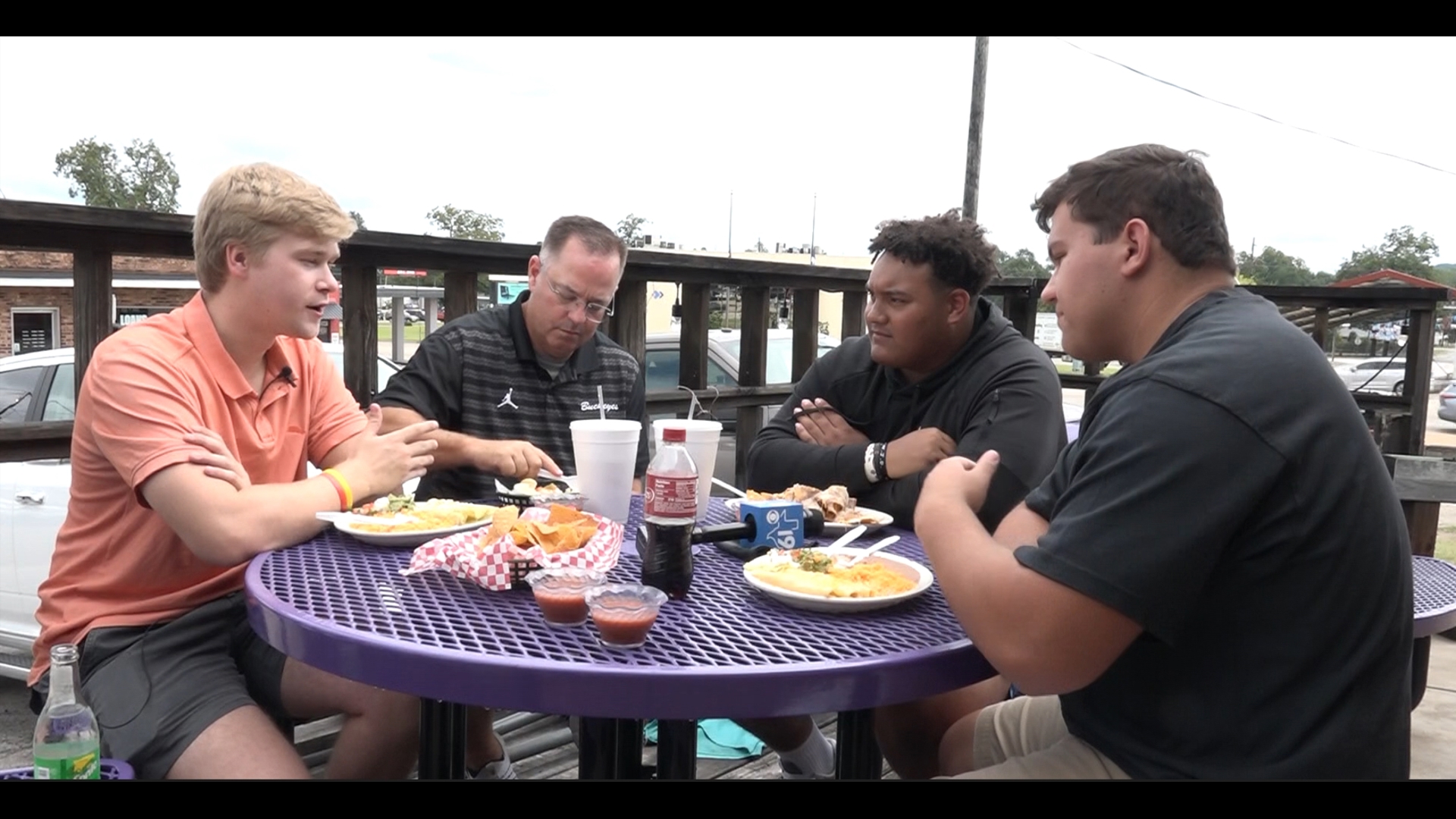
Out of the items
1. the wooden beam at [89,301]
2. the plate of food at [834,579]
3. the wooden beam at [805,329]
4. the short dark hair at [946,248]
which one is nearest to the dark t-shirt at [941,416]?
the short dark hair at [946,248]

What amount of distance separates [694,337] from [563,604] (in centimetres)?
249

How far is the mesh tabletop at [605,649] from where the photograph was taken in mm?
1137

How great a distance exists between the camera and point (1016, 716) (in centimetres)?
177

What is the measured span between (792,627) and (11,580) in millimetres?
3870

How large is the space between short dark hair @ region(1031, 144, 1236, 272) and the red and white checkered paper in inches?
37.5

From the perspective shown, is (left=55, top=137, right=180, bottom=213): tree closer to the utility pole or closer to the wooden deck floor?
the utility pole

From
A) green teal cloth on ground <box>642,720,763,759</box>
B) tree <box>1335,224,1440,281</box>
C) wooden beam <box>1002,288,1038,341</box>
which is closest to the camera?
green teal cloth on ground <box>642,720,763,759</box>

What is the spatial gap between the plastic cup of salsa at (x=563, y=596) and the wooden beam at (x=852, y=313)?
11.1 feet

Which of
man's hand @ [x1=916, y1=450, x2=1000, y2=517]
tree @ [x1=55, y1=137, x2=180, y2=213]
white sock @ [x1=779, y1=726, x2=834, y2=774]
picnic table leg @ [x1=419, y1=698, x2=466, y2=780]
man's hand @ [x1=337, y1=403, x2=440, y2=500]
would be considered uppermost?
tree @ [x1=55, y1=137, x2=180, y2=213]

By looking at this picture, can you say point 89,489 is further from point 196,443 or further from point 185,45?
point 185,45

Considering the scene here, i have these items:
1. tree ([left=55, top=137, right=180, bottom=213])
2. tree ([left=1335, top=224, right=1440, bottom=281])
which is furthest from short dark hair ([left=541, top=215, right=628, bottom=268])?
tree ([left=55, top=137, right=180, bottom=213])

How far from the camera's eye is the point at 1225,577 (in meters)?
1.21

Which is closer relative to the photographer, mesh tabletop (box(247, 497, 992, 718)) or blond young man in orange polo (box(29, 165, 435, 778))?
mesh tabletop (box(247, 497, 992, 718))

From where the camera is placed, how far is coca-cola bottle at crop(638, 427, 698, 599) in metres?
1.49
